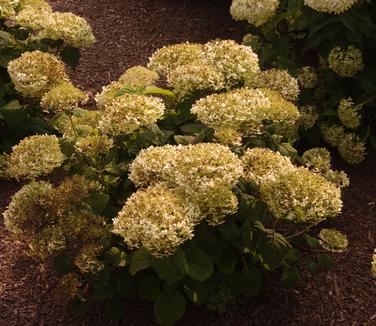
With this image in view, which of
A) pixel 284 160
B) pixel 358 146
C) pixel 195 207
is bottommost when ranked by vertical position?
pixel 358 146

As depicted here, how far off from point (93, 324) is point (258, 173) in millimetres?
1450

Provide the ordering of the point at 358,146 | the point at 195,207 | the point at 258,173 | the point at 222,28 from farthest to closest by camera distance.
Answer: the point at 222,28 < the point at 358,146 < the point at 258,173 < the point at 195,207

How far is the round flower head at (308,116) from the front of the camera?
4906 millimetres

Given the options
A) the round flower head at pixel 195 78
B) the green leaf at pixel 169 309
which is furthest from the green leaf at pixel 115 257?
the round flower head at pixel 195 78

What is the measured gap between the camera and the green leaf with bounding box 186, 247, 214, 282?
9.93ft

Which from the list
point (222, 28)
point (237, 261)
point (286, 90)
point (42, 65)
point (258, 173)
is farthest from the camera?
point (222, 28)

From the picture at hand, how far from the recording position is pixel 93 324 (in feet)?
11.9

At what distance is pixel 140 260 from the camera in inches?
120

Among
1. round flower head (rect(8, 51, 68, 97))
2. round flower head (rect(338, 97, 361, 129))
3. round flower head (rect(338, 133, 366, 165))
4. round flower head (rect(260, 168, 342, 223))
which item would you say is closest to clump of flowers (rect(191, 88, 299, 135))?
round flower head (rect(260, 168, 342, 223))

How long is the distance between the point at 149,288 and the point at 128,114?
988 millimetres

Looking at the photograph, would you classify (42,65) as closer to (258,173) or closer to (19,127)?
(19,127)

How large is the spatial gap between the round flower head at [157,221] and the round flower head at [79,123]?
36.1 inches

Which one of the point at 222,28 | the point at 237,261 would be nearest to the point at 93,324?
the point at 237,261

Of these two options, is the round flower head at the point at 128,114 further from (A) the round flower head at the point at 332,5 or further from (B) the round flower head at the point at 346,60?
(B) the round flower head at the point at 346,60
